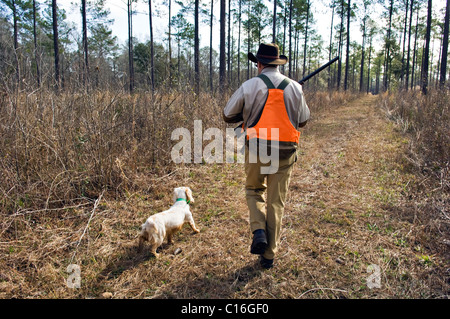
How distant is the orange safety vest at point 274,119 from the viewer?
2.36m

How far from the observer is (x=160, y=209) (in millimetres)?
3748

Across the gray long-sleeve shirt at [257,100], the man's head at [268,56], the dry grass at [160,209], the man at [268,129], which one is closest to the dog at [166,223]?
the dry grass at [160,209]

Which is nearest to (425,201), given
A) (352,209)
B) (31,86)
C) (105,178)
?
(352,209)

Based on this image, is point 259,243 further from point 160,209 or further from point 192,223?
point 160,209

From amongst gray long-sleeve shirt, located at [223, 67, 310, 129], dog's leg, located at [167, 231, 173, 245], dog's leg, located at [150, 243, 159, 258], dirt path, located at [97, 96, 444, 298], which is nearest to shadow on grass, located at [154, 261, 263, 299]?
dirt path, located at [97, 96, 444, 298]

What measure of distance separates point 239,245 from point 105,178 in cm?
222

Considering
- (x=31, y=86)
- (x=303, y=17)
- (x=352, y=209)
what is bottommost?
(x=352, y=209)

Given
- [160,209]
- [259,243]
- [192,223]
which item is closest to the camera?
[259,243]

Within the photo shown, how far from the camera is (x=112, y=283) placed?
2.38 m

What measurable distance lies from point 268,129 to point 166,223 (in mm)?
1446

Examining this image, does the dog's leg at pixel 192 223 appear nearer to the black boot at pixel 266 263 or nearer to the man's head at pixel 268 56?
the black boot at pixel 266 263
